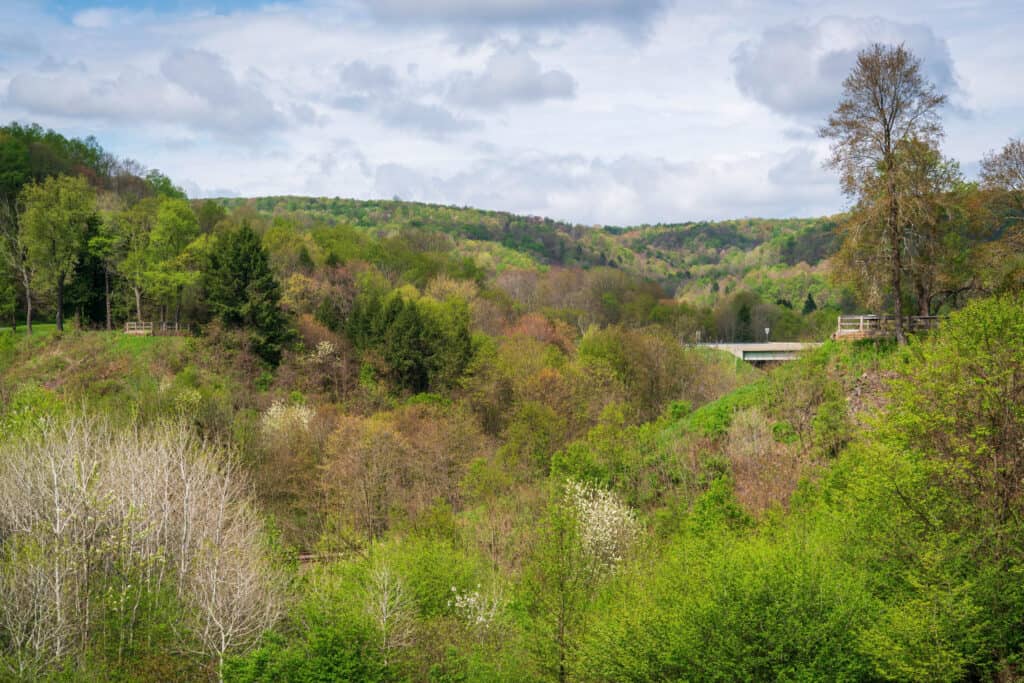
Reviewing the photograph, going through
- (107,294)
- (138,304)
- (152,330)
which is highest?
(107,294)

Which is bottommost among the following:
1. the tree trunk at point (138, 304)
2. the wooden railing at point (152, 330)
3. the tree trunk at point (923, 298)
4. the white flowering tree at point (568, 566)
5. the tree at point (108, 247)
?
the white flowering tree at point (568, 566)

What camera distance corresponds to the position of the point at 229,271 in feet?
201

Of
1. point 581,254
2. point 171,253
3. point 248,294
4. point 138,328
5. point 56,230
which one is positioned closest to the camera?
point 248,294

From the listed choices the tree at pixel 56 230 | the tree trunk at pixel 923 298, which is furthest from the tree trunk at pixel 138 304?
the tree trunk at pixel 923 298

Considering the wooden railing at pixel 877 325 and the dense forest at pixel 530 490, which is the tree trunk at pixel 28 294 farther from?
the wooden railing at pixel 877 325

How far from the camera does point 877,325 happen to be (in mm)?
35094

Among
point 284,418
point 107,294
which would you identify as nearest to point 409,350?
point 284,418

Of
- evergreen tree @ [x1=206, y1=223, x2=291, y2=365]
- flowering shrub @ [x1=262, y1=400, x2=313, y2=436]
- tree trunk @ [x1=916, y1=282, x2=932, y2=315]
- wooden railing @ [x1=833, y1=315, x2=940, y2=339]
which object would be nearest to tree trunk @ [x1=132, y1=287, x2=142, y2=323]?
evergreen tree @ [x1=206, y1=223, x2=291, y2=365]

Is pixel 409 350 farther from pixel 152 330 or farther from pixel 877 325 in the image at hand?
pixel 877 325

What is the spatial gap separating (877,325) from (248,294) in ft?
140

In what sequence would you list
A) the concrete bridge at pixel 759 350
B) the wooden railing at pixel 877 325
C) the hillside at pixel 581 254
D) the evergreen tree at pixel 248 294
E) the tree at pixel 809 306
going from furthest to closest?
the tree at pixel 809 306, the hillside at pixel 581 254, the concrete bridge at pixel 759 350, the evergreen tree at pixel 248 294, the wooden railing at pixel 877 325

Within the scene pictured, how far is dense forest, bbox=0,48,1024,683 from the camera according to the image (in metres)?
21.5

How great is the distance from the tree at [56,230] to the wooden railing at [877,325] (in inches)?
2105

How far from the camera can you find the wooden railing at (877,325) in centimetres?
3353
